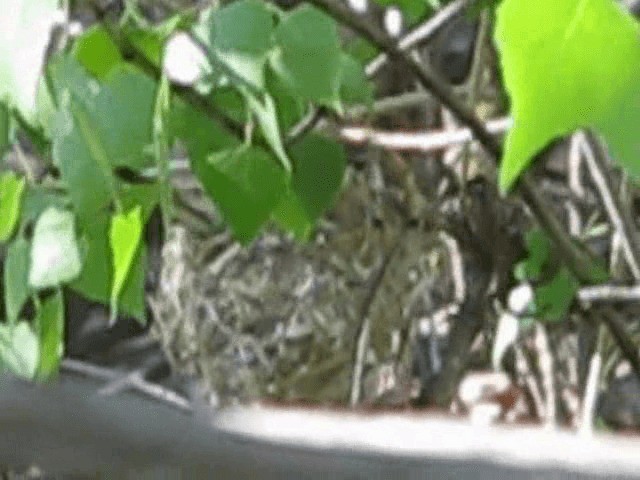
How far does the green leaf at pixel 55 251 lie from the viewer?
75 cm

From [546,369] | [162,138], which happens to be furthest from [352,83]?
[546,369]

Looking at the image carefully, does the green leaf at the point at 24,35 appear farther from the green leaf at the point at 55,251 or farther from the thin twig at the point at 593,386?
the thin twig at the point at 593,386

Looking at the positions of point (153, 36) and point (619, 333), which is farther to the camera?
point (619, 333)

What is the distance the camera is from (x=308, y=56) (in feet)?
2.17

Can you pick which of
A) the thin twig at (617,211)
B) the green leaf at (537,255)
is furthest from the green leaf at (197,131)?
the green leaf at (537,255)

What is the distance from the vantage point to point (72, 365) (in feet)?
4.38

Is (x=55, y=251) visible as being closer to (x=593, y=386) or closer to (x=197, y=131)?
→ (x=197, y=131)

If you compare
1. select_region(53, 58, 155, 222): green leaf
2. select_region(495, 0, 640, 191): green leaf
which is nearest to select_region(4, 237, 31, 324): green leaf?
select_region(53, 58, 155, 222): green leaf

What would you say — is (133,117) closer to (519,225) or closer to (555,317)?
(555,317)

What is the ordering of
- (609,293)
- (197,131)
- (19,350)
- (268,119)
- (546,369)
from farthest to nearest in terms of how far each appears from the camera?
(546,369), (609,293), (19,350), (197,131), (268,119)

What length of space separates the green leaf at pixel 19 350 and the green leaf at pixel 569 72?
486mm

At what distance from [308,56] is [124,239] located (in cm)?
12

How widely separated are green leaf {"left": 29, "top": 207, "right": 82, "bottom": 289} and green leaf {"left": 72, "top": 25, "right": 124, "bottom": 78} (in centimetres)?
7

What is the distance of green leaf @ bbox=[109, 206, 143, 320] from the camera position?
0.70 m
